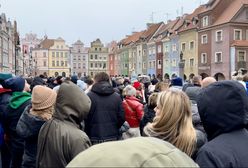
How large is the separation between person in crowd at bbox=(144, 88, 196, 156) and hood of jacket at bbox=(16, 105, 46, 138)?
1.75 metres

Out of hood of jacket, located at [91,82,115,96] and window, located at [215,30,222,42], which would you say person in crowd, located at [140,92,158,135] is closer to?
hood of jacket, located at [91,82,115,96]

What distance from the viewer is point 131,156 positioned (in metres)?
1.25

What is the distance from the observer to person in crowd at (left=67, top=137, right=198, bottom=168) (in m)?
1.23

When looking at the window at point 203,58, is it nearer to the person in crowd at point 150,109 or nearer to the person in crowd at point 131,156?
the person in crowd at point 150,109

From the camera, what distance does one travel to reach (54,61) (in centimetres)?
10981

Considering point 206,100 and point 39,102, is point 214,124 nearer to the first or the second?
point 206,100

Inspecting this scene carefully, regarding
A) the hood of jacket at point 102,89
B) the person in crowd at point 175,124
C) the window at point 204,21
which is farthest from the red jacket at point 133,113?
the window at point 204,21

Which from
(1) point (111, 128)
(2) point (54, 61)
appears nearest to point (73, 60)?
(2) point (54, 61)

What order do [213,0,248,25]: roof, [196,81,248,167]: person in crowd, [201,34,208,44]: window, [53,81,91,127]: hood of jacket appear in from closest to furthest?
[196,81,248,167]: person in crowd
[53,81,91,127]: hood of jacket
[213,0,248,25]: roof
[201,34,208,44]: window

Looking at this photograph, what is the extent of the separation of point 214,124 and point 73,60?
372ft

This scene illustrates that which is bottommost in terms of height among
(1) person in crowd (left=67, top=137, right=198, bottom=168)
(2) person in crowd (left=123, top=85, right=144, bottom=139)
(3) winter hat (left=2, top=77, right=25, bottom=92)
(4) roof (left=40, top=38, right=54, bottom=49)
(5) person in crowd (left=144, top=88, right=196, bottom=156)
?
(2) person in crowd (left=123, top=85, right=144, bottom=139)

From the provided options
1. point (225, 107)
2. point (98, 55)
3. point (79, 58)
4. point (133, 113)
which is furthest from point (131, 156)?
point (79, 58)

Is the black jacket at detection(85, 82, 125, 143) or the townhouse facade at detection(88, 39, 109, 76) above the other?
the townhouse facade at detection(88, 39, 109, 76)

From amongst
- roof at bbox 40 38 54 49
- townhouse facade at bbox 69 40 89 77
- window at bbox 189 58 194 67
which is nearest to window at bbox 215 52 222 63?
window at bbox 189 58 194 67
